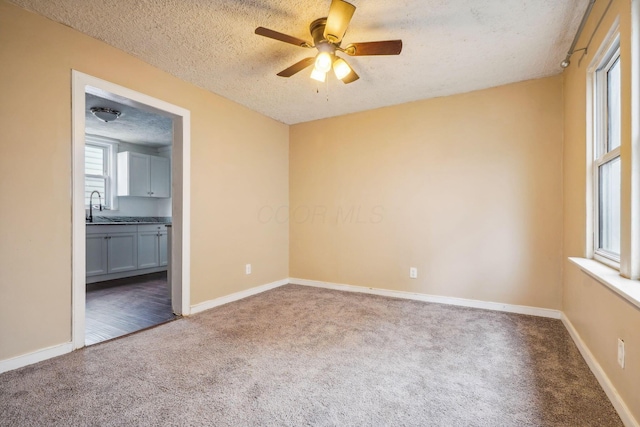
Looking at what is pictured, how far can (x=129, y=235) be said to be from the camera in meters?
4.96

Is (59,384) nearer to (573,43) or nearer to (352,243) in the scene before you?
(352,243)

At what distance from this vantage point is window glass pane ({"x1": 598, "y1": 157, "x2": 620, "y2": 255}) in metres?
1.98

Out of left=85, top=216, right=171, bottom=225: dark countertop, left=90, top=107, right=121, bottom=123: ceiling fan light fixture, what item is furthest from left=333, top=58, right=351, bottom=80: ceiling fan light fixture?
left=85, top=216, right=171, bottom=225: dark countertop

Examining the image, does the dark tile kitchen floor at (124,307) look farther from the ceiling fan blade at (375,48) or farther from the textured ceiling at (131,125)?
the ceiling fan blade at (375,48)

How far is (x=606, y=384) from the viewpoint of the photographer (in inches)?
67.2

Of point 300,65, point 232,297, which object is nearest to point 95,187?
point 232,297

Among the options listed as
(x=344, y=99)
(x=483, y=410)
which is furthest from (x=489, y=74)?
A: (x=483, y=410)

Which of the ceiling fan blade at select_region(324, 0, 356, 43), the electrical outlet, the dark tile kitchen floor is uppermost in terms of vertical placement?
the ceiling fan blade at select_region(324, 0, 356, 43)

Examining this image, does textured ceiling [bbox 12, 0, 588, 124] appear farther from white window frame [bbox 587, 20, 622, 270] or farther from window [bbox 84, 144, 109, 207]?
window [bbox 84, 144, 109, 207]

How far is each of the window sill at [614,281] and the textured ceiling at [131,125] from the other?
14.7 ft

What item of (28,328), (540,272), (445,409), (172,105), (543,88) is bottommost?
(445,409)

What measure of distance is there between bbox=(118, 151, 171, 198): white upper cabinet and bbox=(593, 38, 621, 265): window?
6326 millimetres

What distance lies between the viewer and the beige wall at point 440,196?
3.04 metres

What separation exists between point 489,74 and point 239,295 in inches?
143
